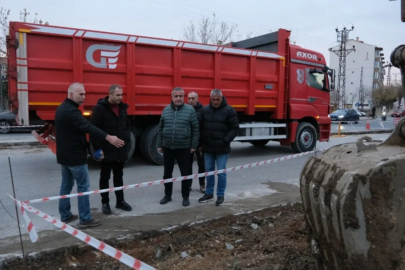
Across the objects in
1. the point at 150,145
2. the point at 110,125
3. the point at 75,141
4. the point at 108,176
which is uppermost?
the point at 110,125

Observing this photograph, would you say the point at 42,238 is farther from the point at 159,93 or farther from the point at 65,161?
the point at 159,93

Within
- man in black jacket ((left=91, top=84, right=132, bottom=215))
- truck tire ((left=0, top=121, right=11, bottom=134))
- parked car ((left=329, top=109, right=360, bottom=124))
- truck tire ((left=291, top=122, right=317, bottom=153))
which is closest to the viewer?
man in black jacket ((left=91, top=84, right=132, bottom=215))

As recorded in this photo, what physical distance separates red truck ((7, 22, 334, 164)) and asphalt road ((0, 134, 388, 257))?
0.92 m

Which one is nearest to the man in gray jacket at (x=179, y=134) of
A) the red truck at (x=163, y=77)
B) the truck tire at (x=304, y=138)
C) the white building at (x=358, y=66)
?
the red truck at (x=163, y=77)

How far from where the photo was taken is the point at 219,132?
5.11 metres

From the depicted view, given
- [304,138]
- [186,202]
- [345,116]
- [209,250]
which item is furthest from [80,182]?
[345,116]

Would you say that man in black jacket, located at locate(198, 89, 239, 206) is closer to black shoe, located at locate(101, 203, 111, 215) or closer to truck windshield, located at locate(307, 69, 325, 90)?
black shoe, located at locate(101, 203, 111, 215)

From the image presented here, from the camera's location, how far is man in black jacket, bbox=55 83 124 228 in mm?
4035

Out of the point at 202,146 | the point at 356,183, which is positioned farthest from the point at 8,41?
the point at 356,183

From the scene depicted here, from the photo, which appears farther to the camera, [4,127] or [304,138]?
[4,127]

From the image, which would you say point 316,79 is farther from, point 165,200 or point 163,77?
point 165,200

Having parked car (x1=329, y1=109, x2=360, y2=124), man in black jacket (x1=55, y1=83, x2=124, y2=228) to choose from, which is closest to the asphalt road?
man in black jacket (x1=55, y1=83, x2=124, y2=228)

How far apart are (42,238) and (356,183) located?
3302 mm

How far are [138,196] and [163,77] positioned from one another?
→ 3267 mm
